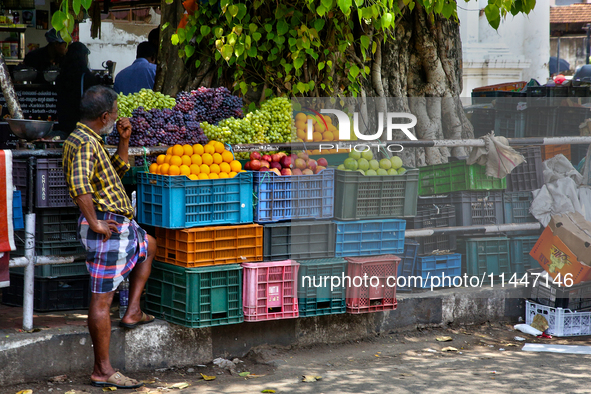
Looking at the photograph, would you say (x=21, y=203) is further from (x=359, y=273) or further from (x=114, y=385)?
(x=359, y=273)

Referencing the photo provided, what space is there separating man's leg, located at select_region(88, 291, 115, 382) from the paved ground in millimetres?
134

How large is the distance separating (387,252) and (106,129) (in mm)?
2403

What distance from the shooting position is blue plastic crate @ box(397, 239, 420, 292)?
618 centimetres

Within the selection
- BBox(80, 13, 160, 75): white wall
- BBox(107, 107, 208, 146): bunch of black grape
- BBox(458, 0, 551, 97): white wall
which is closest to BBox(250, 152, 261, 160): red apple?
BBox(107, 107, 208, 146): bunch of black grape

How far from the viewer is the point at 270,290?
5.09m

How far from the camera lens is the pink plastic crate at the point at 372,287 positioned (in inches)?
210

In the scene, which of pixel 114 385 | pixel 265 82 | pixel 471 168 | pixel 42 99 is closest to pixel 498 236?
pixel 471 168

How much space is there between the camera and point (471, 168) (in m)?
6.37

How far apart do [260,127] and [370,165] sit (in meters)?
0.96

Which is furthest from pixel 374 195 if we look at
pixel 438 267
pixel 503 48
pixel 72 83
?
pixel 503 48

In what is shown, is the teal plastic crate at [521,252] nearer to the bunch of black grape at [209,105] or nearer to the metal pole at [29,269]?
the bunch of black grape at [209,105]

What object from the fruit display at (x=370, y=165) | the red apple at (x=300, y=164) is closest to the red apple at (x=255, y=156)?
the red apple at (x=300, y=164)

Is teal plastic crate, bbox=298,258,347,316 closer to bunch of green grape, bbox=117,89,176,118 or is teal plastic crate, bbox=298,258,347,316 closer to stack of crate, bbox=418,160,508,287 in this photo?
stack of crate, bbox=418,160,508,287

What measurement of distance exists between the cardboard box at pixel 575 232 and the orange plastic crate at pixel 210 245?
2784 millimetres
